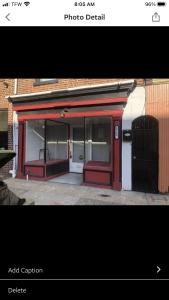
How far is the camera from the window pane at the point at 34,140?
8.88 m

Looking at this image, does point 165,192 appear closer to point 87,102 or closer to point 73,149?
point 87,102

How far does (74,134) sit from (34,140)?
1.96 metres

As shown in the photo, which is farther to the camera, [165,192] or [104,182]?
[104,182]

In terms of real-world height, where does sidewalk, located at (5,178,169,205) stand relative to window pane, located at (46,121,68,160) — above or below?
below

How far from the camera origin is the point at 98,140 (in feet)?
29.4

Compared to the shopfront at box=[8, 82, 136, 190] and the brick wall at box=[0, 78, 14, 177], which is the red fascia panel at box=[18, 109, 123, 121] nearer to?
the shopfront at box=[8, 82, 136, 190]

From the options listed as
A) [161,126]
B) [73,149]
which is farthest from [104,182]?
[73,149]

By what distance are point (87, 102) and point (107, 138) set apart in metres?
2.19

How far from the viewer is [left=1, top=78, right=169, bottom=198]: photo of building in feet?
21.0

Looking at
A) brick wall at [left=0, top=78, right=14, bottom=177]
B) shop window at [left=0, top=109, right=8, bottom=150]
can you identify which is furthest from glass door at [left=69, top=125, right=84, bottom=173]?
shop window at [left=0, top=109, right=8, bottom=150]

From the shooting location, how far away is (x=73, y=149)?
988 centimetres

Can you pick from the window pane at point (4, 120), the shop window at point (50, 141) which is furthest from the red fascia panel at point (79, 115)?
the window pane at point (4, 120)

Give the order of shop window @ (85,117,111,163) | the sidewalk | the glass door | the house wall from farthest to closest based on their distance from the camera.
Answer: the glass door → shop window @ (85,117,111,163) → the house wall → the sidewalk

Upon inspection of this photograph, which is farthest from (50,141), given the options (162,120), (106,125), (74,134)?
(162,120)
